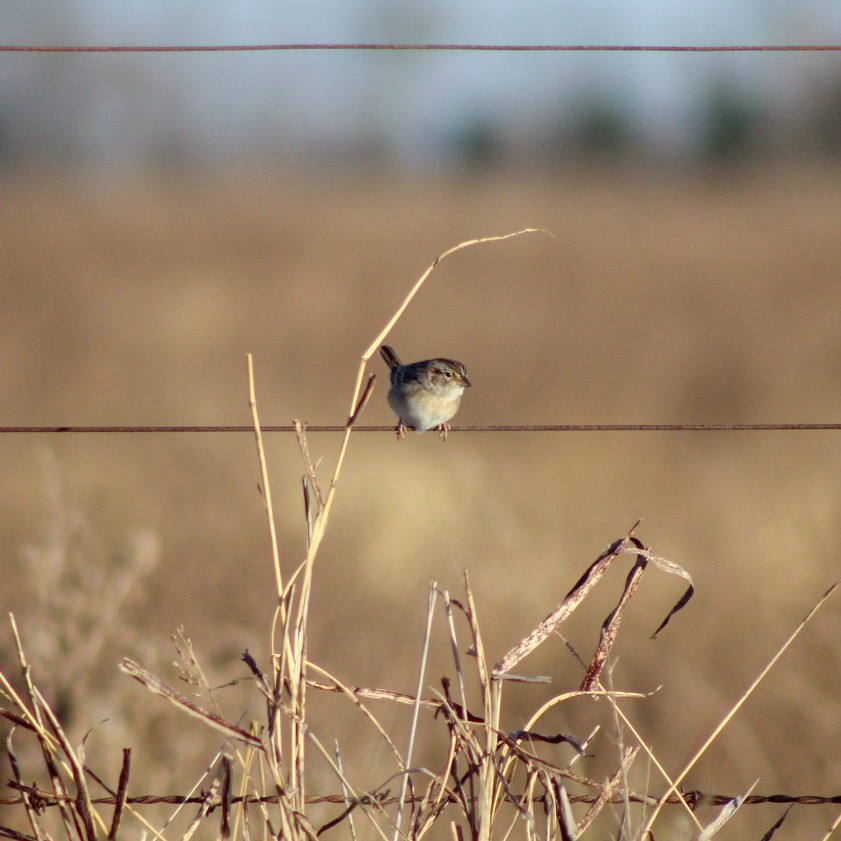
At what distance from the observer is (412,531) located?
10.1 m

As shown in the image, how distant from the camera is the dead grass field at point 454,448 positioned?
18.3 feet

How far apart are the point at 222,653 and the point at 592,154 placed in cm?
4707

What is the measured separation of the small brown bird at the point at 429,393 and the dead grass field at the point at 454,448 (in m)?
0.95

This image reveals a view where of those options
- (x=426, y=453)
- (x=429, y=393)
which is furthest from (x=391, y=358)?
(x=426, y=453)

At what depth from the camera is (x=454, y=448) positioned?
12.7 m

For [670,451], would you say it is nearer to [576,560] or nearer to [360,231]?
[576,560]

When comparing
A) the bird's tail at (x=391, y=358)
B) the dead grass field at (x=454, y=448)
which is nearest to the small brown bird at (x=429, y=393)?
the bird's tail at (x=391, y=358)

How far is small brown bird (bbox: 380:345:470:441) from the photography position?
5430 millimetres

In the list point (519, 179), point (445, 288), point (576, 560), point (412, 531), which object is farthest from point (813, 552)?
point (519, 179)

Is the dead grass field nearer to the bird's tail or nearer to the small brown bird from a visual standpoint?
the small brown bird

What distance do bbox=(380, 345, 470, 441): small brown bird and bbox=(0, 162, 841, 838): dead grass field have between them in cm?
95

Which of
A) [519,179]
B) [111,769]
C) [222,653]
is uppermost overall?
[222,653]

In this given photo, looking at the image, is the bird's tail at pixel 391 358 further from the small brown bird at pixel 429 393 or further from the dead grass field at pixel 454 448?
the dead grass field at pixel 454 448

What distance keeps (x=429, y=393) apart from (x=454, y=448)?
7.30 metres
